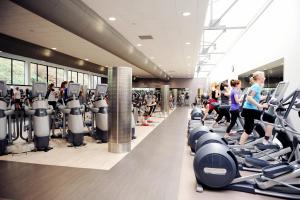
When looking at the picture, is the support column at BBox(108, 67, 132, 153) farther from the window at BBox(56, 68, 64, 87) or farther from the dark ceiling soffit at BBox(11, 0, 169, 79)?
the window at BBox(56, 68, 64, 87)

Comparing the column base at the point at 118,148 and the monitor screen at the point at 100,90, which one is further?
the monitor screen at the point at 100,90

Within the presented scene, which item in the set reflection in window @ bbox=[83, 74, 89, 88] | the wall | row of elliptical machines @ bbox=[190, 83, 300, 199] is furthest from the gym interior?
the wall

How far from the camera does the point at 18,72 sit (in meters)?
10.2

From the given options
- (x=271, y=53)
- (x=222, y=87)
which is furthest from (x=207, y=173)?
(x=271, y=53)

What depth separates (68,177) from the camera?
3.31 m

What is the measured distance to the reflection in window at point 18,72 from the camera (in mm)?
9986

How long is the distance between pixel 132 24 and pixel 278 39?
12.6ft

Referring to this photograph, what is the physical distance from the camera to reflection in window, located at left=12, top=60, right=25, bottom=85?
999cm

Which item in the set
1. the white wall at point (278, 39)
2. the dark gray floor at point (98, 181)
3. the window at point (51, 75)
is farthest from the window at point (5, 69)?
the white wall at point (278, 39)

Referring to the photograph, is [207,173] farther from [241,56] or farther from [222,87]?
[241,56]

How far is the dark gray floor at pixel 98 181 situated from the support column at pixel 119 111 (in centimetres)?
49

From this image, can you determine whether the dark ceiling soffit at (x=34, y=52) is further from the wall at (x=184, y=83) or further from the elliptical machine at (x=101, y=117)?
the wall at (x=184, y=83)

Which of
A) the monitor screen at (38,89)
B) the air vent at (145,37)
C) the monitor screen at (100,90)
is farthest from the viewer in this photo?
the air vent at (145,37)

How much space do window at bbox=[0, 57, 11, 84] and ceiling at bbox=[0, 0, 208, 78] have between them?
2018 millimetres
